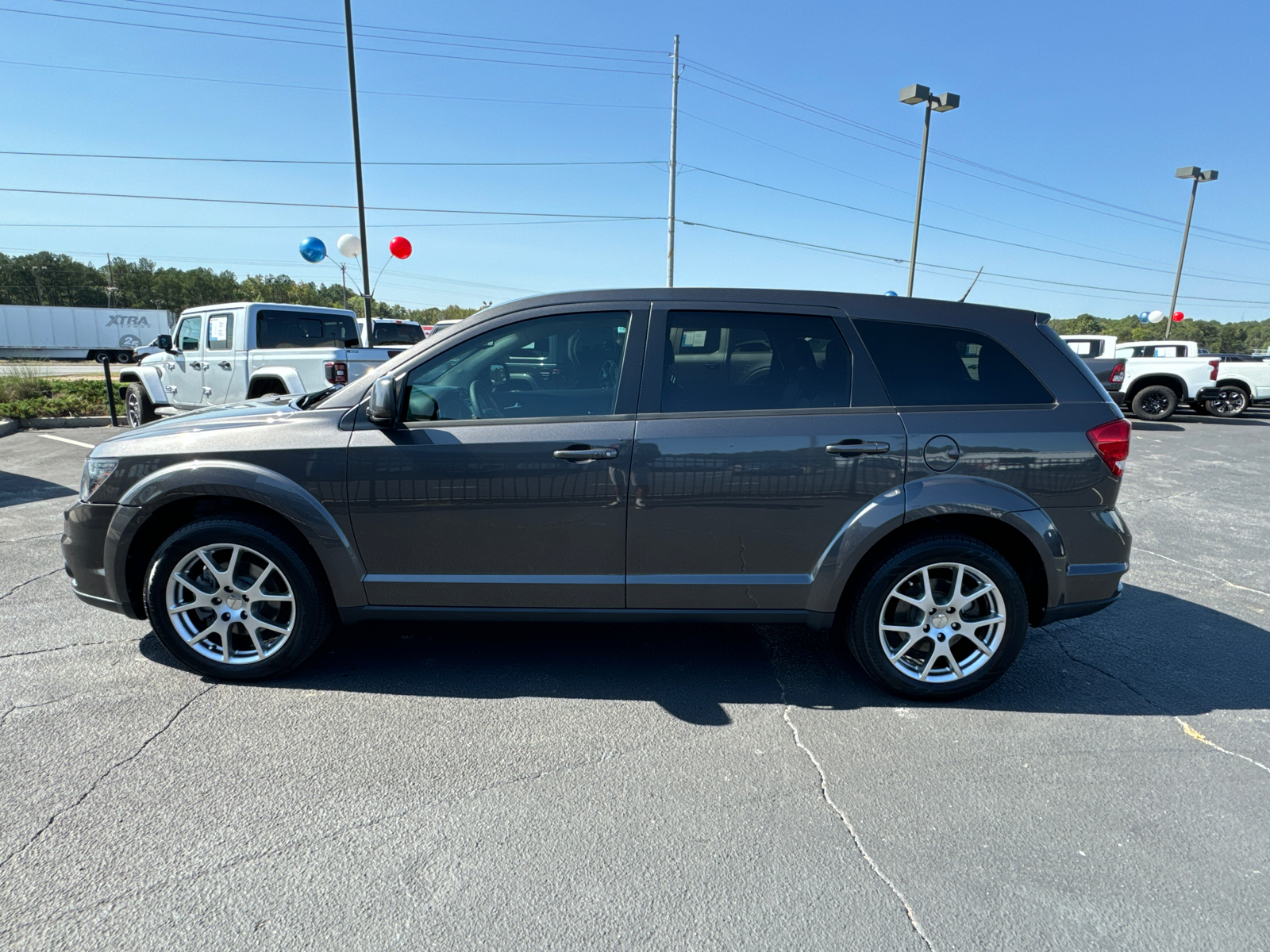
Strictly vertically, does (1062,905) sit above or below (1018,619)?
below

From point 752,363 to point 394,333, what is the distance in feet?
56.4

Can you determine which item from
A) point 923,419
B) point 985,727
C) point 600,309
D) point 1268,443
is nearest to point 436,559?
point 600,309

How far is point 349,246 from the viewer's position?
16.0m

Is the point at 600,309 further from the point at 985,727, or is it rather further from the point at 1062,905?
the point at 1062,905

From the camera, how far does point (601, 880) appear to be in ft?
7.19

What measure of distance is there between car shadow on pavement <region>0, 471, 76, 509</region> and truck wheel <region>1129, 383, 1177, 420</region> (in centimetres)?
1912

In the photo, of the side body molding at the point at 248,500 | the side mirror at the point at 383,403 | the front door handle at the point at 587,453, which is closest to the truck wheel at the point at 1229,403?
the front door handle at the point at 587,453

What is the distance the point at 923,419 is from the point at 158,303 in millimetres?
105604

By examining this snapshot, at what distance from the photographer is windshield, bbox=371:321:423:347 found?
1797cm

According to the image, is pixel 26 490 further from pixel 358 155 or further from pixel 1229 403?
pixel 1229 403

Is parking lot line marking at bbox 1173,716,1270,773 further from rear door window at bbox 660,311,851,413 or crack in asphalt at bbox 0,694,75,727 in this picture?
crack in asphalt at bbox 0,694,75,727

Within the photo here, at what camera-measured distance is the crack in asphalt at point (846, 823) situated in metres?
2.06

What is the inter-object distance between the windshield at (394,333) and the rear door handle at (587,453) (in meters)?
15.5

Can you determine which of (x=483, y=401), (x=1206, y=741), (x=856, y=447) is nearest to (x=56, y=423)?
(x=483, y=401)
